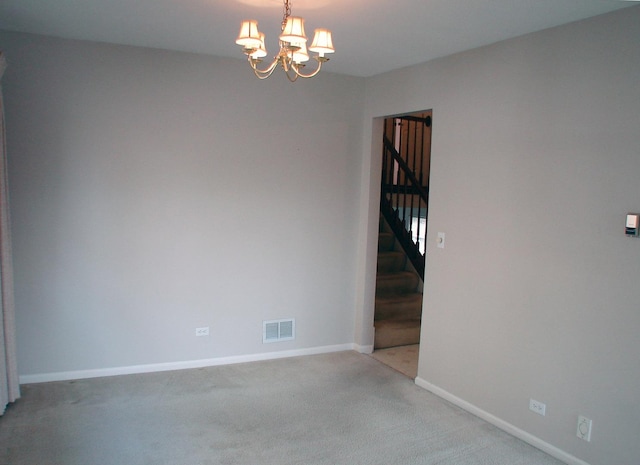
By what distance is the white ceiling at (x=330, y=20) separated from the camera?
2748mm

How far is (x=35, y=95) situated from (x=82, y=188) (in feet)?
2.50

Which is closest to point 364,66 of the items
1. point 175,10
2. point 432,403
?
point 175,10

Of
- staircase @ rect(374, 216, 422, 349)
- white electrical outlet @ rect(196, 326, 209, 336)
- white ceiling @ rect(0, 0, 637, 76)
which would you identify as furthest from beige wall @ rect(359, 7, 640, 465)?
white electrical outlet @ rect(196, 326, 209, 336)

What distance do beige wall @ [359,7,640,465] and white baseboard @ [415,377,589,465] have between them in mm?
28

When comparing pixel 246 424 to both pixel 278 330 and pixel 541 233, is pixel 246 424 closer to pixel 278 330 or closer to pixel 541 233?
pixel 278 330

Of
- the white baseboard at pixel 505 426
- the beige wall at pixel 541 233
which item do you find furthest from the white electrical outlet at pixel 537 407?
the white baseboard at pixel 505 426

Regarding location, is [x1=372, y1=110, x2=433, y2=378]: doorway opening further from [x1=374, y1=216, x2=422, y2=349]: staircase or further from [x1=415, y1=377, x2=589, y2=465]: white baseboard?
[x1=415, y1=377, x2=589, y2=465]: white baseboard

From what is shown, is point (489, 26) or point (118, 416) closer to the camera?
point (489, 26)

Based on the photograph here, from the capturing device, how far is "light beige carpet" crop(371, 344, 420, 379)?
442 centimetres

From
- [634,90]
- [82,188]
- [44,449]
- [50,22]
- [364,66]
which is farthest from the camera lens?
[364,66]

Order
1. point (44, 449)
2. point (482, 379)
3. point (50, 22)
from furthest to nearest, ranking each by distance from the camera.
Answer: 1. point (482, 379)
2. point (50, 22)
3. point (44, 449)

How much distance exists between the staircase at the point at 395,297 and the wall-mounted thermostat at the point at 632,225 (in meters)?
2.79

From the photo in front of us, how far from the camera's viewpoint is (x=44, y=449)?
2896 millimetres

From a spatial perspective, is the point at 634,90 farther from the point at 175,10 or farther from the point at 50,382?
the point at 50,382
